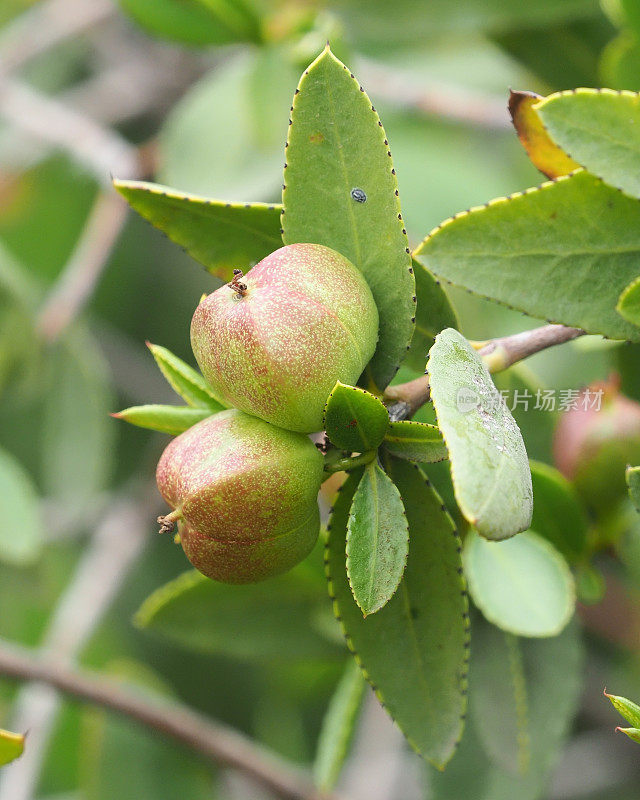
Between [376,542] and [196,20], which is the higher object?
[196,20]

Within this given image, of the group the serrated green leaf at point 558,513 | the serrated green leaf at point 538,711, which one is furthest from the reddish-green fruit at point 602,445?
the serrated green leaf at point 538,711

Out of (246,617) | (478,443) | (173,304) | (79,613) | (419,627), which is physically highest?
(478,443)

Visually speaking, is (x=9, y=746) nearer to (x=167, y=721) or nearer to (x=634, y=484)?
(x=634, y=484)

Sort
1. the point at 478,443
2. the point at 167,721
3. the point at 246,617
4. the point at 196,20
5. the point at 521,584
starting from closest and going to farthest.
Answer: the point at 478,443 → the point at 521,584 → the point at 246,617 → the point at 167,721 → the point at 196,20

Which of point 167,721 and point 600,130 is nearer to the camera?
point 600,130

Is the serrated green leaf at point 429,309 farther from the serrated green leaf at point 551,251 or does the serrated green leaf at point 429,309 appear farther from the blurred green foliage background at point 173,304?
the blurred green foliage background at point 173,304

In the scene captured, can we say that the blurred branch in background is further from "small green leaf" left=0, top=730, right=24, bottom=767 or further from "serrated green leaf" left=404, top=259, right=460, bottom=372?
"serrated green leaf" left=404, top=259, right=460, bottom=372

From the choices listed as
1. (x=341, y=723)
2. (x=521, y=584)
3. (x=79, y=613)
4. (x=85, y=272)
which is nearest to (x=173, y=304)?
(x=85, y=272)

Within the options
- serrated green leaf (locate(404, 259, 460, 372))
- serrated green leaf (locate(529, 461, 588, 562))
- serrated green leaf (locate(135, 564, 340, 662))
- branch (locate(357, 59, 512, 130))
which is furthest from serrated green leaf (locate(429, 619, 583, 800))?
branch (locate(357, 59, 512, 130))
